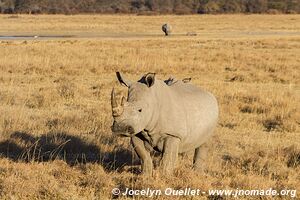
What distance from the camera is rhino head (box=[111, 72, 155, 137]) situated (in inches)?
240

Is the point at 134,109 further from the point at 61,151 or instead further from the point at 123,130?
the point at 61,151

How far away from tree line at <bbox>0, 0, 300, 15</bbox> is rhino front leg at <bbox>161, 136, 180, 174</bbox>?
11015 cm

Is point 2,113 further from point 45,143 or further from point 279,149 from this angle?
point 279,149

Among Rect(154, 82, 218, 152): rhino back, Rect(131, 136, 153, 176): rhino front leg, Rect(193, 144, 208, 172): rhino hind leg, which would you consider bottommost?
Rect(193, 144, 208, 172): rhino hind leg

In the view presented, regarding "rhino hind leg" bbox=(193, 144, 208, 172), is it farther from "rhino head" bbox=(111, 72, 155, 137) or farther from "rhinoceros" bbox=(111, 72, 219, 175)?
"rhino head" bbox=(111, 72, 155, 137)

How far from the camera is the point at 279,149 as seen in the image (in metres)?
9.03

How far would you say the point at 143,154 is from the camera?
677cm

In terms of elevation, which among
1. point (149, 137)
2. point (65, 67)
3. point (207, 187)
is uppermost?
point (149, 137)

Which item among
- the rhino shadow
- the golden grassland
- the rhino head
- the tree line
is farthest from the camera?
the tree line

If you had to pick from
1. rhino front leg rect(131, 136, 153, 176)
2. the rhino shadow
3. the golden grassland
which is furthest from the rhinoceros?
the rhino shadow

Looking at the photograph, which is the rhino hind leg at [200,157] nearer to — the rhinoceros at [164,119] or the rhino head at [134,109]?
the rhinoceros at [164,119]

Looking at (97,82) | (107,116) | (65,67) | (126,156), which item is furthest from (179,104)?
(65,67)

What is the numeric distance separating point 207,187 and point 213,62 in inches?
672

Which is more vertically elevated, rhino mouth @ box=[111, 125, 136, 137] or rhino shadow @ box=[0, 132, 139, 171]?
rhino mouth @ box=[111, 125, 136, 137]
